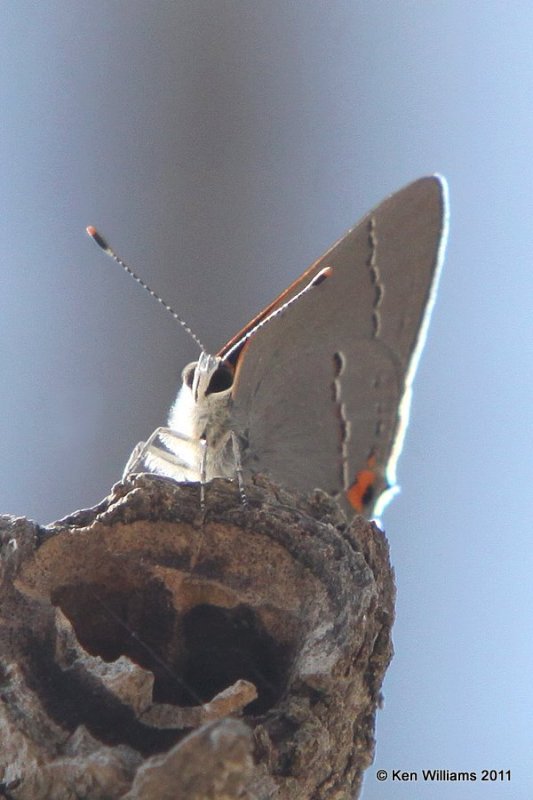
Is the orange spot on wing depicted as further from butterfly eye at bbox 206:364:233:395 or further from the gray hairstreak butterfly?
butterfly eye at bbox 206:364:233:395

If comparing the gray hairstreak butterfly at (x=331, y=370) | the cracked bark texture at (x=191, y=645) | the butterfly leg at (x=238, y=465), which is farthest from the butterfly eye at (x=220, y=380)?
Answer: the cracked bark texture at (x=191, y=645)

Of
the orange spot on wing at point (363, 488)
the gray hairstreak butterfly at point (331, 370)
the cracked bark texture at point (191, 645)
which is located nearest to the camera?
the cracked bark texture at point (191, 645)

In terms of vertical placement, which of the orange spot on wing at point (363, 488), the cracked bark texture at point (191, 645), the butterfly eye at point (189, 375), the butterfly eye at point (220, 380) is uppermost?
the butterfly eye at point (189, 375)

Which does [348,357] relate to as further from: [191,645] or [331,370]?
[191,645]

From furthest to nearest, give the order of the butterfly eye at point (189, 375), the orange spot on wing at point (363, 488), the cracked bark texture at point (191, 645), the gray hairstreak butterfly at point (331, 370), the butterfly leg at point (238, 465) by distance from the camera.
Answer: the butterfly eye at point (189, 375) < the gray hairstreak butterfly at point (331, 370) < the orange spot on wing at point (363, 488) < the butterfly leg at point (238, 465) < the cracked bark texture at point (191, 645)

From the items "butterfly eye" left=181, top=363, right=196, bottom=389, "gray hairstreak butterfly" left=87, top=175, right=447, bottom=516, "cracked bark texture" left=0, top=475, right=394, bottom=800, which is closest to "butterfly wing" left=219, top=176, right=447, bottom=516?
"gray hairstreak butterfly" left=87, top=175, right=447, bottom=516

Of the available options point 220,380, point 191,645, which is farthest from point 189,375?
point 191,645

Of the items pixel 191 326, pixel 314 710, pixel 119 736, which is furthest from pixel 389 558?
pixel 191 326

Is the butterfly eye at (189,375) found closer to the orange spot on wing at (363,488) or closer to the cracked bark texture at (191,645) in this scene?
the orange spot on wing at (363,488)

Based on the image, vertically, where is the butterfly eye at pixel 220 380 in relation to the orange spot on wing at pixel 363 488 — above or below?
above
